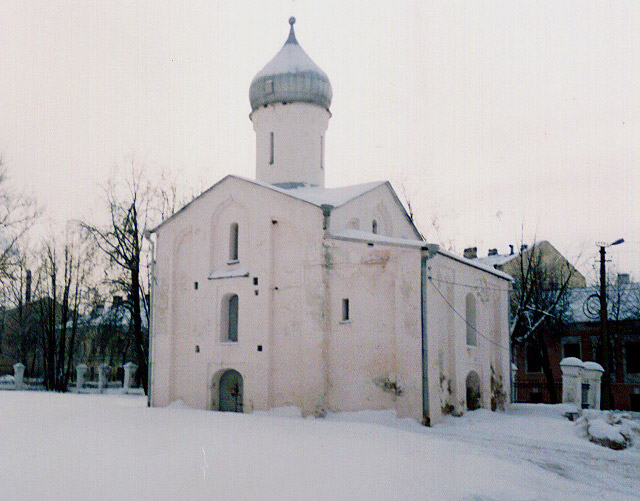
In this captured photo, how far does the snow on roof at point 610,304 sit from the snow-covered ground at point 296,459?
16618 mm

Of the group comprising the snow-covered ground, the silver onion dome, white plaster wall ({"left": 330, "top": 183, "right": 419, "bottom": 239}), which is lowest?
the snow-covered ground

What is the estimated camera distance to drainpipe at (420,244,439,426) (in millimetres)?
14992

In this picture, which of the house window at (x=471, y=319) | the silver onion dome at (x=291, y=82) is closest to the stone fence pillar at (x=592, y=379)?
the house window at (x=471, y=319)

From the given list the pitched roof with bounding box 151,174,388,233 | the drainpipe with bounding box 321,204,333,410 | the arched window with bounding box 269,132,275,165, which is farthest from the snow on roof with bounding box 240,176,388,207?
the arched window with bounding box 269,132,275,165

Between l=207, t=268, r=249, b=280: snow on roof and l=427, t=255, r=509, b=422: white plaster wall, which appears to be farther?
l=207, t=268, r=249, b=280: snow on roof

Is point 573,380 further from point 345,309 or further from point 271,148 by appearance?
point 271,148

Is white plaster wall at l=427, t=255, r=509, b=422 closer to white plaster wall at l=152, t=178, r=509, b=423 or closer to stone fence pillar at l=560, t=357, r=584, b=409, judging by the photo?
white plaster wall at l=152, t=178, r=509, b=423

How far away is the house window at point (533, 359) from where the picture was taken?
103ft

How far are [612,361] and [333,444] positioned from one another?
868 inches

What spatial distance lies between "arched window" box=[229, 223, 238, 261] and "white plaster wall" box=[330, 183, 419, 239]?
3.21m

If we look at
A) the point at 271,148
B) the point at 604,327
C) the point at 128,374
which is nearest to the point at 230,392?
the point at 271,148

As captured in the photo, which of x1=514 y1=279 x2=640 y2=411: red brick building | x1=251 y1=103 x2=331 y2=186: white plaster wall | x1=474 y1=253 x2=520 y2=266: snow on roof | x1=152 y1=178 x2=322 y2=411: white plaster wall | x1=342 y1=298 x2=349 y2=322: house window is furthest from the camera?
x1=474 y1=253 x2=520 y2=266: snow on roof

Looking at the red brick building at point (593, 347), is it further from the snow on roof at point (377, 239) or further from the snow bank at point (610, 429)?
the snow on roof at point (377, 239)

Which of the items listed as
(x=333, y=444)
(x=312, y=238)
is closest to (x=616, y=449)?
(x=333, y=444)
